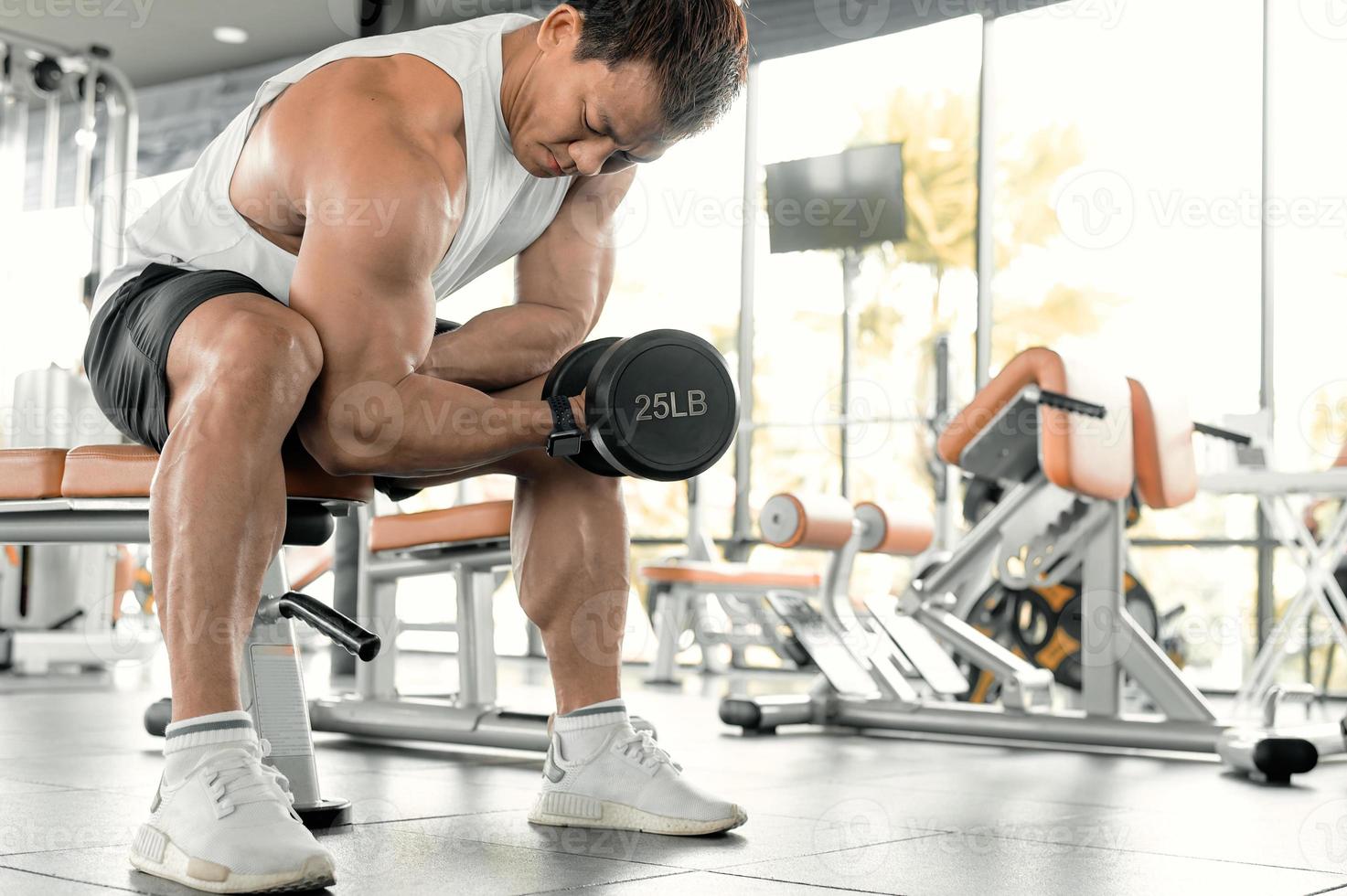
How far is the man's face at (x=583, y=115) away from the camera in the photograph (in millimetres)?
1321

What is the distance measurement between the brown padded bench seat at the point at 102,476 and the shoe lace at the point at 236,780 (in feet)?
1.08

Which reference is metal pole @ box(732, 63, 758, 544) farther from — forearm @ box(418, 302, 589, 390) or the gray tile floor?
forearm @ box(418, 302, 589, 390)

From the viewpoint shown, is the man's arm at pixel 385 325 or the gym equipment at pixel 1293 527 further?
the gym equipment at pixel 1293 527

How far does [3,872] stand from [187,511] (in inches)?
13.2

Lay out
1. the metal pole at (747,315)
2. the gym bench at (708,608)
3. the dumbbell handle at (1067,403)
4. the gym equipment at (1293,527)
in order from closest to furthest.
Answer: the dumbbell handle at (1067,403)
the gym equipment at (1293,527)
the gym bench at (708,608)
the metal pole at (747,315)

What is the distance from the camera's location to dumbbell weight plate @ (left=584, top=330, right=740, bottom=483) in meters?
1.29

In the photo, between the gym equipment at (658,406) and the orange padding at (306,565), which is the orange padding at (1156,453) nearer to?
the gym equipment at (658,406)

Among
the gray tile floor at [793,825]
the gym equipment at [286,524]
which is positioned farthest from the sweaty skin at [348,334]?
the gray tile floor at [793,825]

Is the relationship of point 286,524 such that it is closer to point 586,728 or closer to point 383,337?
point 383,337

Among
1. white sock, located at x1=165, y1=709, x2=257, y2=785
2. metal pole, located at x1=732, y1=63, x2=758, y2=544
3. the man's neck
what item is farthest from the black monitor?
white sock, located at x1=165, y1=709, x2=257, y2=785

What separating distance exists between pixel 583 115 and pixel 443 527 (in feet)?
4.08

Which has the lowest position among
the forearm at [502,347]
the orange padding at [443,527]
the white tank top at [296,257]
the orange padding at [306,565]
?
the orange padding at [306,565]

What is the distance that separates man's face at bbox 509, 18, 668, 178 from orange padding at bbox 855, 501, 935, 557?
2.07 m

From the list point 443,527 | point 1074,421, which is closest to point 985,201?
point 1074,421
